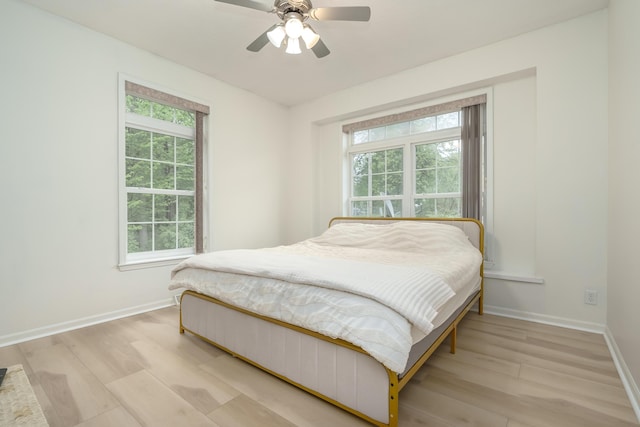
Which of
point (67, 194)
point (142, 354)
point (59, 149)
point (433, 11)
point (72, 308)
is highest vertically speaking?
point (433, 11)

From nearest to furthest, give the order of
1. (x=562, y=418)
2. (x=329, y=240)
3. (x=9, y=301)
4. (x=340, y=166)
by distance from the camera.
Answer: (x=562, y=418)
(x=9, y=301)
(x=329, y=240)
(x=340, y=166)

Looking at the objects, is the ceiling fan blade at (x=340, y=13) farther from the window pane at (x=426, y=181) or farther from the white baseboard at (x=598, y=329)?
the white baseboard at (x=598, y=329)

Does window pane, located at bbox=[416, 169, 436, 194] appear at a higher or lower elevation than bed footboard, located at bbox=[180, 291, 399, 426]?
higher

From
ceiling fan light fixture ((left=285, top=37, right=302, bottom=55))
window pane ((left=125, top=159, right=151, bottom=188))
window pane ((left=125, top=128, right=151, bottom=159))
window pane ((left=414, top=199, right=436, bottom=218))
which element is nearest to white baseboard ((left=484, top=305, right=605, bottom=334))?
window pane ((left=414, top=199, right=436, bottom=218))

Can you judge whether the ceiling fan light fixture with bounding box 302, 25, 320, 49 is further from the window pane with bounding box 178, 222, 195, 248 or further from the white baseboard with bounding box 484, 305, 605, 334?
the white baseboard with bounding box 484, 305, 605, 334

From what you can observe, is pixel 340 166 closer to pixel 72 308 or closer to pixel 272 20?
pixel 272 20

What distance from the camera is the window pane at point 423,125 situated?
3484 millimetres

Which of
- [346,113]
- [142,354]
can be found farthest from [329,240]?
[142,354]

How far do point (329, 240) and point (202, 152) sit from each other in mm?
1872

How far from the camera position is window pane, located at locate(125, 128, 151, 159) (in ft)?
9.76

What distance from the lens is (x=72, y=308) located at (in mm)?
2523

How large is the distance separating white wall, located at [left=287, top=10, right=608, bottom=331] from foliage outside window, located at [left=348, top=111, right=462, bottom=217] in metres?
0.40

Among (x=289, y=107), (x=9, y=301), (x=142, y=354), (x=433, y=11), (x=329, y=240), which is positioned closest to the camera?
(x=142, y=354)

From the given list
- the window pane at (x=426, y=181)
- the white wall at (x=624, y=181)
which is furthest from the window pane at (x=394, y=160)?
the white wall at (x=624, y=181)
